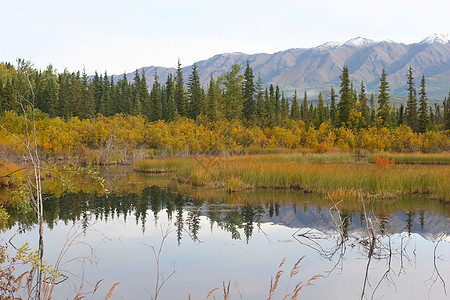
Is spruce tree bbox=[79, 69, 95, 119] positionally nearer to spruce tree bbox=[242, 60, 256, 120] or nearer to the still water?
spruce tree bbox=[242, 60, 256, 120]

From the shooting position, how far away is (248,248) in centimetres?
1141

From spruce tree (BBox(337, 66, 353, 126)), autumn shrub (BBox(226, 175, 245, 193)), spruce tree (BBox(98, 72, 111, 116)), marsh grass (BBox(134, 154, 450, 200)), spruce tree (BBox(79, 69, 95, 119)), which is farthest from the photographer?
spruce tree (BBox(98, 72, 111, 116))

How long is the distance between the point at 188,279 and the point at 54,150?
35.6m

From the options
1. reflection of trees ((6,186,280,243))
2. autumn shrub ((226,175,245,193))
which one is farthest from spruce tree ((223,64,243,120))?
reflection of trees ((6,186,280,243))

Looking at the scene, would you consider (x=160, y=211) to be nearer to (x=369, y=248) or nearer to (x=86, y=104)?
(x=369, y=248)

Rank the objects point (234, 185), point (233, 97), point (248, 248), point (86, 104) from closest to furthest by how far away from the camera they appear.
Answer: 1. point (248, 248)
2. point (234, 185)
3. point (233, 97)
4. point (86, 104)

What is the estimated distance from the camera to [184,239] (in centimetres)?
1248

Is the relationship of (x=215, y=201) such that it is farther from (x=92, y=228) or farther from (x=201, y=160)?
(x=201, y=160)

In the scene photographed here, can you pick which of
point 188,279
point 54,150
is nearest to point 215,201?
point 188,279

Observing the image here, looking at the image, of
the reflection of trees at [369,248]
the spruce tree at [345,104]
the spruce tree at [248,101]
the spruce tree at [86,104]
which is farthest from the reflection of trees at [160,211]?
the spruce tree at [86,104]

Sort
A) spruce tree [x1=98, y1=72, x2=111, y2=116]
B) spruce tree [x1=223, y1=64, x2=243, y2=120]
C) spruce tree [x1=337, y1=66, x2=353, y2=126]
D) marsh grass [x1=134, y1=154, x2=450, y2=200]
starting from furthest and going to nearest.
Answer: spruce tree [x1=98, y1=72, x2=111, y2=116]
spruce tree [x1=223, y1=64, x2=243, y2=120]
spruce tree [x1=337, y1=66, x2=353, y2=126]
marsh grass [x1=134, y1=154, x2=450, y2=200]

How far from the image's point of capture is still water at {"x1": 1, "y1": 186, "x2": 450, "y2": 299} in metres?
8.59

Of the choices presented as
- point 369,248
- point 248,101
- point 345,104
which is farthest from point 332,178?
point 248,101

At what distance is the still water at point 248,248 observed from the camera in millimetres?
8594
